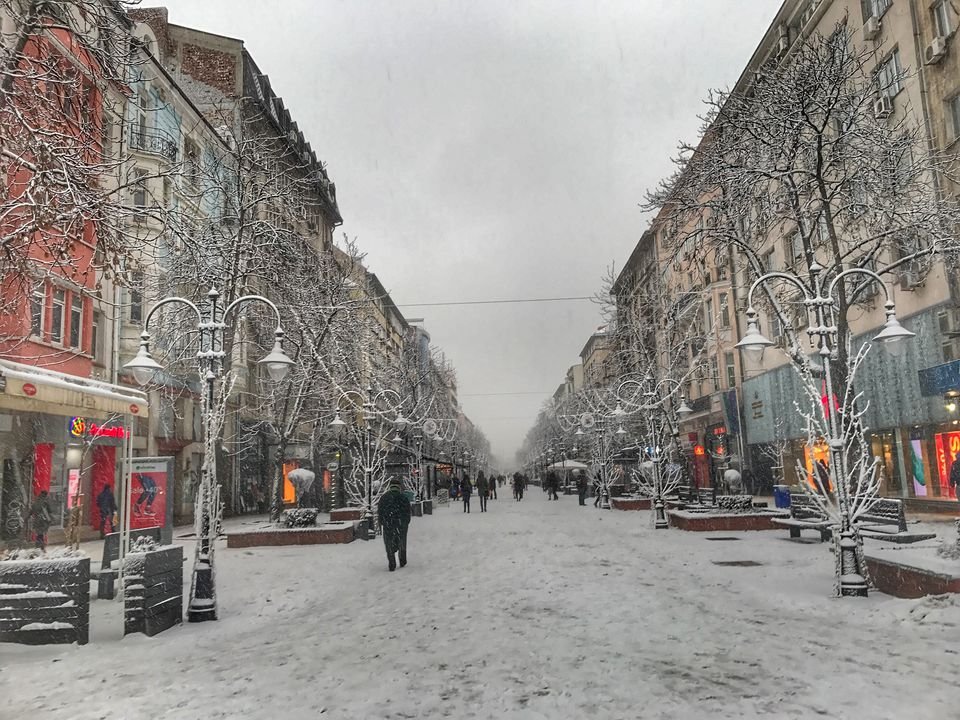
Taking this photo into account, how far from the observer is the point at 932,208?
15305 millimetres

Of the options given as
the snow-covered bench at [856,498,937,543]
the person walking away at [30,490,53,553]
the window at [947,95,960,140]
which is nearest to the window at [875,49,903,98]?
the window at [947,95,960,140]

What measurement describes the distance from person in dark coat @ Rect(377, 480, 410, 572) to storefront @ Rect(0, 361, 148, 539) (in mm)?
4807

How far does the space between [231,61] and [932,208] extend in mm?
35511

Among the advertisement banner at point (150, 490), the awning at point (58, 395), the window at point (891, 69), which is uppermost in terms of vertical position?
the window at point (891, 69)

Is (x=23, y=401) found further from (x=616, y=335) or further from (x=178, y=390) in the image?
(x=616, y=335)

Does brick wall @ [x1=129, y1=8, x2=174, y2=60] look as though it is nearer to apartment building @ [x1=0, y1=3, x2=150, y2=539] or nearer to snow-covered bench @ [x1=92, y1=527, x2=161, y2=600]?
apartment building @ [x1=0, y1=3, x2=150, y2=539]

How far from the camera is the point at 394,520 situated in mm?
14195

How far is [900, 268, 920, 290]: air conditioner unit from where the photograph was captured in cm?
2226

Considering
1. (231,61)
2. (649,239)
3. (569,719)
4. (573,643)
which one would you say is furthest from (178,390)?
(649,239)

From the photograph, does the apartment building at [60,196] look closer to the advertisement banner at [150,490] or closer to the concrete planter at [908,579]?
the advertisement banner at [150,490]

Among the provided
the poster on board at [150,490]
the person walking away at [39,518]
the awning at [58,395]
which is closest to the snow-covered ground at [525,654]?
the awning at [58,395]

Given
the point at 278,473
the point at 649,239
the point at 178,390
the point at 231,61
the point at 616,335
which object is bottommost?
the point at 278,473

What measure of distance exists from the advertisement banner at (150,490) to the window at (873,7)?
2716 cm

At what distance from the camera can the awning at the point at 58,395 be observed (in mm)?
8695
